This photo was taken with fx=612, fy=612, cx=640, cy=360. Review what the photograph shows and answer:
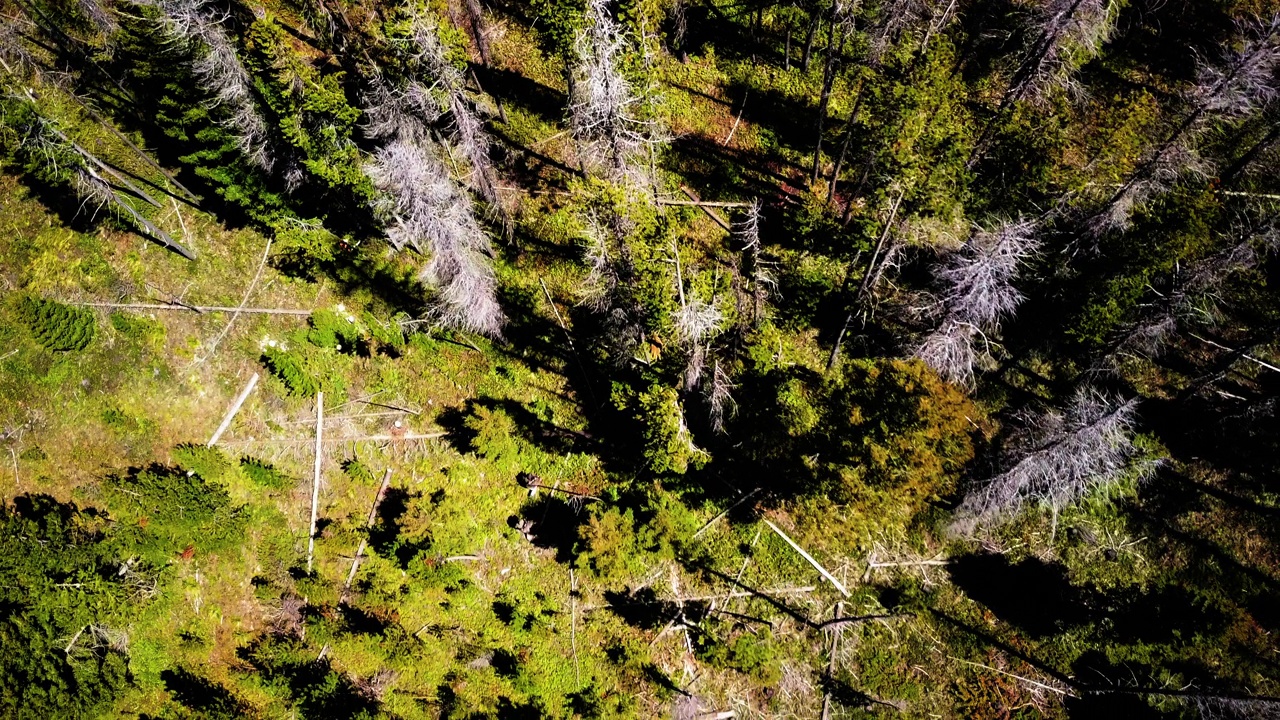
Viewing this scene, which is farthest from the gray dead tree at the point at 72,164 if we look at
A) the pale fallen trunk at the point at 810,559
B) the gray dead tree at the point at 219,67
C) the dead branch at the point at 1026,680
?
the dead branch at the point at 1026,680

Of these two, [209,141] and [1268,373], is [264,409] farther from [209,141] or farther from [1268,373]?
[1268,373]

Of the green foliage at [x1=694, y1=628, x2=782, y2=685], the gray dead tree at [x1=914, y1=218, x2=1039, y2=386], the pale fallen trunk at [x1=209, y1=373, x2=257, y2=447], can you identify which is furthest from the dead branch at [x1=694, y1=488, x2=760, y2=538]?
the pale fallen trunk at [x1=209, y1=373, x2=257, y2=447]

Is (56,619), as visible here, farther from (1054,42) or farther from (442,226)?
(1054,42)

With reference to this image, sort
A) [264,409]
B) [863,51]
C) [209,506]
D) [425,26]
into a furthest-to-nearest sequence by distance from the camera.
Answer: [863,51] → [264,409] → [209,506] → [425,26]

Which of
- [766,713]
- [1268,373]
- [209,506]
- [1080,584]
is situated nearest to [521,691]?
[766,713]

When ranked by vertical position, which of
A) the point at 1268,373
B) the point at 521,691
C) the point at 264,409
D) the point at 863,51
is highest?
the point at 863,51

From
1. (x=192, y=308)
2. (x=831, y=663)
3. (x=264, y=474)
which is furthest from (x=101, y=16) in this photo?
(x=831, y=663)
